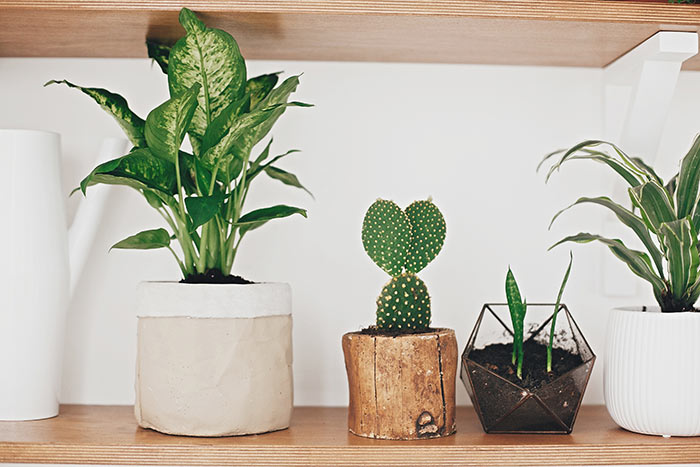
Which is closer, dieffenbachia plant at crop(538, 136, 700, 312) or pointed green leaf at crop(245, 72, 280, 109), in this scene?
dieffenbachia plant at crop(538, 136, 700, 312)

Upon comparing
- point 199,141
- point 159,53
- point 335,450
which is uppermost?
point 159,53

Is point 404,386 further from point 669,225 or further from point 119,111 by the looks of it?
point 119,111

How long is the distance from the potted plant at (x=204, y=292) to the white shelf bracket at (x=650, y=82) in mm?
449

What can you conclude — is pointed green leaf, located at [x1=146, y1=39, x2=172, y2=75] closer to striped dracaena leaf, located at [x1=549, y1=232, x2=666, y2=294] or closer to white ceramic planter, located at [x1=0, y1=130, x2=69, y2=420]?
white ceramic planter, located at [x1=0, y1=130, x2=69, y2=420]

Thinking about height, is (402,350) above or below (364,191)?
below

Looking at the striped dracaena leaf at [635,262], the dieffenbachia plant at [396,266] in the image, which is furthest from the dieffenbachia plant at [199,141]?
the striped dracaena leaf at [635,262]

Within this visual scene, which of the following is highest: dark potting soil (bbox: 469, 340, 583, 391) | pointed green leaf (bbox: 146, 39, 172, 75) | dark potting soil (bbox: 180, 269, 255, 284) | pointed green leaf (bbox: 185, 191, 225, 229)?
pointed green leaf (bbox: 146, 39, 172, 75)

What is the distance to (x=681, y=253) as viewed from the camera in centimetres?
89

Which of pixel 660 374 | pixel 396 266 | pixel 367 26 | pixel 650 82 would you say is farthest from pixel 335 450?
pixel 650 82

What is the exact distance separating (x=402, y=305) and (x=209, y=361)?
0.23 metres

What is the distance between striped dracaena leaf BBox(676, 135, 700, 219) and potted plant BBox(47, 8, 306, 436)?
1.46 ft

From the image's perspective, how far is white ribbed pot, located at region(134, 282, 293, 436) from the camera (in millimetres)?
890

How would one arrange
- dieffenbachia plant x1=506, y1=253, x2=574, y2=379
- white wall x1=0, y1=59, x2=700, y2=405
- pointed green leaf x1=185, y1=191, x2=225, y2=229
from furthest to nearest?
white wall x1=0, y1=59, x2=700, y2=405 → dieffenbachia plant x1=506, y1=253, x2=574, y2=379 → pointed green leaf x1=185, y1=191, x2=225, y2=229

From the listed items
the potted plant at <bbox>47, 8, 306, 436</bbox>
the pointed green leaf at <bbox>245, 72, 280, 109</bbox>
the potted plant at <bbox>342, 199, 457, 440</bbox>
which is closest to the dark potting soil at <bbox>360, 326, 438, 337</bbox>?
the potted plant at <bbox>342, 199, 457, 440</bbox>
